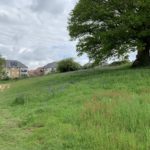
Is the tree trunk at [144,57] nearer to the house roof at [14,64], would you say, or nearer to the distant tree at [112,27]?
the distant tree at [112,27]

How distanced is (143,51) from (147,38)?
160cm

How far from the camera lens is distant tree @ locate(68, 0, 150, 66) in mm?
31344

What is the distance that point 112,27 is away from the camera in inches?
1309

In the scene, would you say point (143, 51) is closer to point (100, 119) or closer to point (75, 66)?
point (100, 119)

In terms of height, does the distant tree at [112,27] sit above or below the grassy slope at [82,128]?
above

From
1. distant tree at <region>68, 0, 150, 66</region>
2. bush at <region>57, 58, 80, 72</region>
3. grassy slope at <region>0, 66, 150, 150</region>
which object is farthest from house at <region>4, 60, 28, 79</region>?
grassy slope at <region>0, 66, 150, 150</region>

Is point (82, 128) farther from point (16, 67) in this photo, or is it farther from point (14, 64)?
point (16, 67)

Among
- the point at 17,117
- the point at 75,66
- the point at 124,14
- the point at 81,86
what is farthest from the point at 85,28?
the point at 75,66

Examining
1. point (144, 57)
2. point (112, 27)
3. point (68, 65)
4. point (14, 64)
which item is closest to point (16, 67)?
point (14, 64)

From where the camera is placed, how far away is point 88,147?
899 centimetres

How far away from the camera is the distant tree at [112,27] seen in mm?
31344

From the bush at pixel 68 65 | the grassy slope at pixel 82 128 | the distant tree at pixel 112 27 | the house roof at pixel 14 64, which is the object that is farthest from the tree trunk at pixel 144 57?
the house roof at pixel 14 64

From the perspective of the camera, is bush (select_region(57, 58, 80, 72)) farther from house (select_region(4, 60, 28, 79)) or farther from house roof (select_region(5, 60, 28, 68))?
house roof (select_region(5, 60, 28, 68))

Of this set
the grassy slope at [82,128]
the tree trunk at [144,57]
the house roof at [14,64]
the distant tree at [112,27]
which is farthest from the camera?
the house roof at [14,64]
